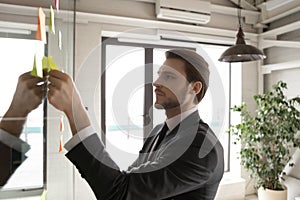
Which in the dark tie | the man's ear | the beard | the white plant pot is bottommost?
the white plant pot

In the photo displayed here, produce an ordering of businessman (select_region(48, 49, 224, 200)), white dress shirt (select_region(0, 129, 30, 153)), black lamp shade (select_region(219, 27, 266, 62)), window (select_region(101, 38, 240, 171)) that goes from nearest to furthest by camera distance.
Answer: white dress shirt (select_region(0, 129, 30, 153)), businessman (select_region(48, 49, 224, 200)), window (select_region(101, 38, 240, 171)), black lamp shade (select_region(219, 27, 266, 62))

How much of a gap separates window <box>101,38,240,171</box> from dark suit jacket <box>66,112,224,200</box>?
0.15ft

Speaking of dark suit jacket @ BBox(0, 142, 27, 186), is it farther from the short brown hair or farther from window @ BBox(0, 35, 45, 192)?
the short brown hair

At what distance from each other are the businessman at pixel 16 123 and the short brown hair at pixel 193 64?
28 cm

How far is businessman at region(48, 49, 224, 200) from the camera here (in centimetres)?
41

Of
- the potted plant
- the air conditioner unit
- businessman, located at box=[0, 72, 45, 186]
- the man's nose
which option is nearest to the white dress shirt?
businessman, located at box=[0, 72, 45, 186]

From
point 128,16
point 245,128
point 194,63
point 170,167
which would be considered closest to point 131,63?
point 194,63

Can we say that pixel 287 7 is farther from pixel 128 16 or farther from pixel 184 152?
pixel 184 152

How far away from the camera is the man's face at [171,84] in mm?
466

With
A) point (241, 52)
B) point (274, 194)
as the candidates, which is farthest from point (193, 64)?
point (274, 194)

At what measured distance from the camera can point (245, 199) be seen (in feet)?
9.93

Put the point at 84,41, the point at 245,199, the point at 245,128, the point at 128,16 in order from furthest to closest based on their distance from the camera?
A: 1. the point at 245,199
2. the point at 245,128
3. the point at 128,16
4. the point at 84,41

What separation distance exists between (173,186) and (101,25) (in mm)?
2140

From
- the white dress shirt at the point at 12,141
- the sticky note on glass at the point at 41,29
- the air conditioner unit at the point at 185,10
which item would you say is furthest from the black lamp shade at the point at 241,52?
the white dress shirt at the point at 12,141
